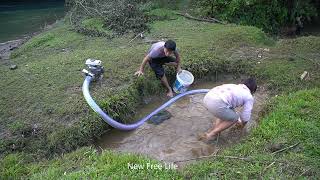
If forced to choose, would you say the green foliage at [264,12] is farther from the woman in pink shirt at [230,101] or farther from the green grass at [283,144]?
the woman in pink shirt at [230,101]

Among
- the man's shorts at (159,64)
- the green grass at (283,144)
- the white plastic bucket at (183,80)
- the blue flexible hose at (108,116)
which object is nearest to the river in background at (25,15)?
the man's shorts at (159,64)

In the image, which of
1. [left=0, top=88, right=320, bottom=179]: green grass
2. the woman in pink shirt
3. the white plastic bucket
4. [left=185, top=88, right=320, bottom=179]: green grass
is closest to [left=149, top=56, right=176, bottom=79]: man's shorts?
the white plastic bucket

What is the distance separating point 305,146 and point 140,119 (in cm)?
282

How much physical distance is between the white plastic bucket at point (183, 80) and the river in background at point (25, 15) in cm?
835

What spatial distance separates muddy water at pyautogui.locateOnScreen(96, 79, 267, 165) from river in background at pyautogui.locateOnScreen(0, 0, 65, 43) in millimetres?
8801

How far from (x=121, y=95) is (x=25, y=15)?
11893 millimetres

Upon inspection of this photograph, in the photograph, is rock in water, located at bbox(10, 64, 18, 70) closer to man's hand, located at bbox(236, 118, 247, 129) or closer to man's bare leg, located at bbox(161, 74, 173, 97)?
man's bare leg, located at bbox(161, 74, 173, 97)

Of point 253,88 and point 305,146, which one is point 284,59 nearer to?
point 253,88

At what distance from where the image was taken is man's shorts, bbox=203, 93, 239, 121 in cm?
572

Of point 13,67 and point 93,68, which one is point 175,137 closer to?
point 93,68

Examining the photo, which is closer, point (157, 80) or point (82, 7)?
point (157, 80)

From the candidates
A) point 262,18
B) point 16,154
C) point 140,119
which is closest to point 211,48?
point 140,119

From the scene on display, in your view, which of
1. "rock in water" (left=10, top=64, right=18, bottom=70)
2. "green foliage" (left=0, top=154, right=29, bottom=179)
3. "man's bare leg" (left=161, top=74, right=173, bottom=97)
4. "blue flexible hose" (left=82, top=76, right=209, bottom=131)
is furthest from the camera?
"rock in water" (left=10, top=64, right=18, bottom=70)

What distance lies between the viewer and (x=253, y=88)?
586 cm
